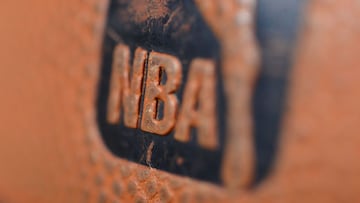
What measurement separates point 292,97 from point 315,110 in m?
0.01

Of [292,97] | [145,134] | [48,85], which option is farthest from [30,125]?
[292,97]

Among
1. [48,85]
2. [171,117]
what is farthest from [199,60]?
[48,85]

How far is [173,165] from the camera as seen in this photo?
377 millimetres

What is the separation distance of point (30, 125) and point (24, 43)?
0.07 metres

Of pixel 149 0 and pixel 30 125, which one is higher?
pixel 149 0

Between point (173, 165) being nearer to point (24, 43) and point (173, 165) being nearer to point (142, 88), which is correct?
point (142, 88)

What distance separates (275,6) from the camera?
315 millimetres

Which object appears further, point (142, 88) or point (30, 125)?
point (30, 125)

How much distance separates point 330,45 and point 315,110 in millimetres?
33

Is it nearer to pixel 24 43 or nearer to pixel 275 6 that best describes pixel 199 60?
pixel 275 6

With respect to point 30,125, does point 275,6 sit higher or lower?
higher

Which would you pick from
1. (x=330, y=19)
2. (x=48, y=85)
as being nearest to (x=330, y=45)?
(x=330, y=19)

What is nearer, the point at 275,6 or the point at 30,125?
the point at 275,6

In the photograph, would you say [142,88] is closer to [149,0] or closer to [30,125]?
[149,0]
